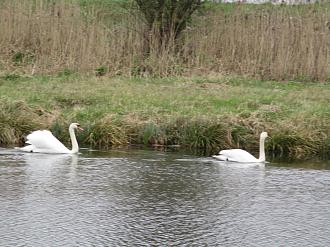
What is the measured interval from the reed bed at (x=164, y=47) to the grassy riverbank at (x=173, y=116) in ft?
6.70

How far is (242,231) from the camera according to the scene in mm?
8445

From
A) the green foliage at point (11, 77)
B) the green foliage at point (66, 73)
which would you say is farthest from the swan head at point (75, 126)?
the green foliage at point (66, 73)

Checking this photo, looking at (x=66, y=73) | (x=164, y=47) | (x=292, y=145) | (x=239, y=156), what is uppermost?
(x=164, y=47)

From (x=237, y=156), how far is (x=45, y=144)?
9.85ft

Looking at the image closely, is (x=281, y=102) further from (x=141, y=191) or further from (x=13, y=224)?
(x=13, y=224)

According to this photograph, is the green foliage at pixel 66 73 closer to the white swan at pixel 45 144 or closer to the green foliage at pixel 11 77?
the green foliage at pixel 11 77

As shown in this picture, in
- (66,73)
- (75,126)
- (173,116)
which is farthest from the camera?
(66,73)

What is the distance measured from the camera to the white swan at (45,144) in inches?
499

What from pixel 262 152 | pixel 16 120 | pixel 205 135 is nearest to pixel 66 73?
pixel 16 120

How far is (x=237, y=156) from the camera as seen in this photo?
12.4 m

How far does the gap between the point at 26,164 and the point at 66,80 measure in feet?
20.8

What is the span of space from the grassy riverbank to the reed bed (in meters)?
2.04

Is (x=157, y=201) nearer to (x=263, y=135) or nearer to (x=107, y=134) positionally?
(x=263, y=135)

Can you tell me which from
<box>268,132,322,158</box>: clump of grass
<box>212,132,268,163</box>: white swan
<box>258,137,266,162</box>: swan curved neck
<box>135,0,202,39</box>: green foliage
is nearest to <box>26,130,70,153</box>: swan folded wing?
<box>212,132,268,163</box>: white swan
